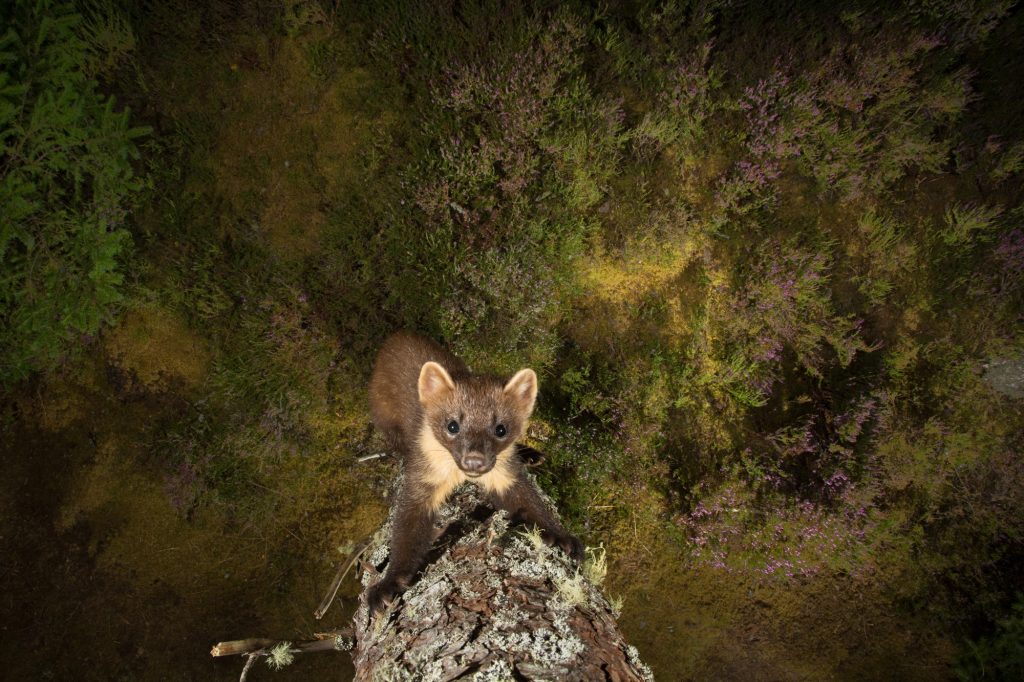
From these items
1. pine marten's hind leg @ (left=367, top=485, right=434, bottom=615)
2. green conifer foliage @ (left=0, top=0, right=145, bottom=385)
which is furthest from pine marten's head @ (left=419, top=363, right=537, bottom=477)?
green conifer foliage @ (left=0, top=0, right=145, bottom=385)

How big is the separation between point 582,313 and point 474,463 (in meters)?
2.11

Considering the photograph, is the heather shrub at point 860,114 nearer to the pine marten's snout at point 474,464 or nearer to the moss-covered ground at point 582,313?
the moss-covered ground at point 582,313

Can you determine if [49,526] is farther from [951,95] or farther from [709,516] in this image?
[951,95]

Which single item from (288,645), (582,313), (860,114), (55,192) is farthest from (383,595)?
(860,114)

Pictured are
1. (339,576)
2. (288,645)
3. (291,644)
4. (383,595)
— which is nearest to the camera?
(383,595)

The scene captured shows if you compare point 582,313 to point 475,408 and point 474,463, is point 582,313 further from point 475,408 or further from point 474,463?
point 474,463

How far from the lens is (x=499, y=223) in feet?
16.1

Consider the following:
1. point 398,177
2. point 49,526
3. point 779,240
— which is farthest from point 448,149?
point 49,526

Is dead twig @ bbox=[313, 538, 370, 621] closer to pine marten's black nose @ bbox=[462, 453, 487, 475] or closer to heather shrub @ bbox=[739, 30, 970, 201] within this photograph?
pine marten's black nose @ bbox=[462, 453, 487, 475]

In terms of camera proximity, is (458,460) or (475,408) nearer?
(458,460)

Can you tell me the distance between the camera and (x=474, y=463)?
331 cm

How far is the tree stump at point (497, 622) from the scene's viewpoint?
2.50 meters

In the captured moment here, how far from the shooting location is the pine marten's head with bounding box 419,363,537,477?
350 cm

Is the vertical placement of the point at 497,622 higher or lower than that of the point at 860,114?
lower
